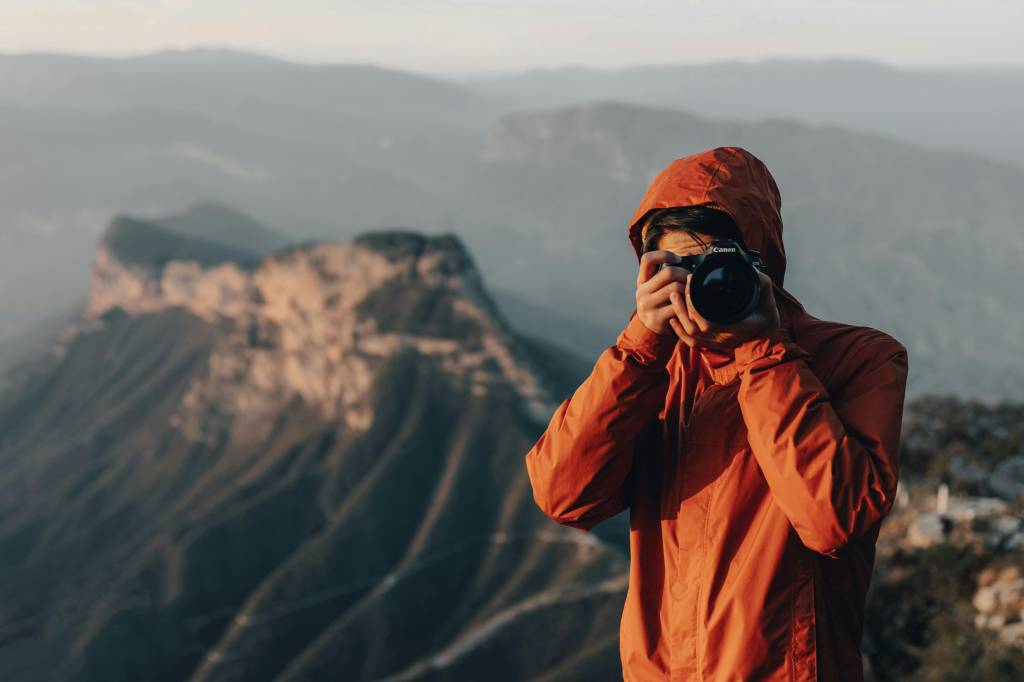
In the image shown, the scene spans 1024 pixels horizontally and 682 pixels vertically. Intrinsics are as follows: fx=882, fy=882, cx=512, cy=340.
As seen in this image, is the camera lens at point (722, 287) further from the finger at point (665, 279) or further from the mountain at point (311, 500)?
the mountain at point (311, 500)

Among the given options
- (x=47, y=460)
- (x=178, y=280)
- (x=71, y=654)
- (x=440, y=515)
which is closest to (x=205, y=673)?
(x=71, y=654)

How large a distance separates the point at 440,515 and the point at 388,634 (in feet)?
42.3

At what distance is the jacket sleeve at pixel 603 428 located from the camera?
3.37 metres

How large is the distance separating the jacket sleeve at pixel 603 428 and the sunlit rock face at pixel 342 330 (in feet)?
259

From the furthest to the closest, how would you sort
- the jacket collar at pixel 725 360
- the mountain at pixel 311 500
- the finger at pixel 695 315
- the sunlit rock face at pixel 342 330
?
the sunlit rock face at pixel 342 330
the mountain at pixel 311 500
the jacket collar at pixel 725 360
the finger at pixel 695 315

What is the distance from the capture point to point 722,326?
3.16 m

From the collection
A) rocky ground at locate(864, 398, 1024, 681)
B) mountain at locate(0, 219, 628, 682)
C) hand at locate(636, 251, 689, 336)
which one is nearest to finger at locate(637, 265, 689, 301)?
hand at locate(636, 251, 689, 336)

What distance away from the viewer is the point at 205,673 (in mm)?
65875

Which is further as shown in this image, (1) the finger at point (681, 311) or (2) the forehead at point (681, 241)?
(2) the forehead at point (681, 241)

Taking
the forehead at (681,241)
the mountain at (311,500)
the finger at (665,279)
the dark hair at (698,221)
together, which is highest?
→ the dark hair at (698,221)

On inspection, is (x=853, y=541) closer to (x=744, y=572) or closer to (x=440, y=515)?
(x=744, y=572)

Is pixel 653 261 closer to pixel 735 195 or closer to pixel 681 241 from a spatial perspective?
pixel 681 241

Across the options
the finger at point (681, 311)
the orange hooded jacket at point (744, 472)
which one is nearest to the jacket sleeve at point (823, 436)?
the orange hooded jacket at point (744, 472)

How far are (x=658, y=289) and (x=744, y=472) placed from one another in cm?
81
